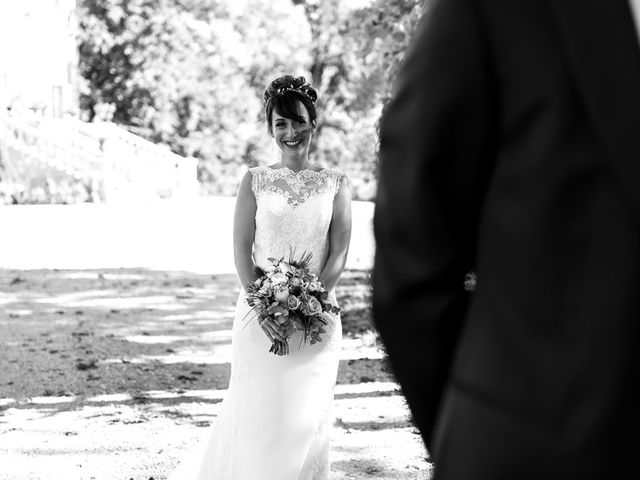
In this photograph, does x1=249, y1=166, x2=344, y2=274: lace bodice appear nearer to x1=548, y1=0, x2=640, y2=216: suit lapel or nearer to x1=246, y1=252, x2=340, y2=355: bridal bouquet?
x1=246, y1=252, x2=340, y2=355: bridal bouquet

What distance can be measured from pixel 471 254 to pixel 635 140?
356 mm

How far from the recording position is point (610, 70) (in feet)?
5.45

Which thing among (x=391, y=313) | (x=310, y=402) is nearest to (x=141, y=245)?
(x=310, y=402)

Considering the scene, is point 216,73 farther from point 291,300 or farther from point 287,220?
point 291,300

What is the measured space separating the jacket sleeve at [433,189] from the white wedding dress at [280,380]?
4180 mm

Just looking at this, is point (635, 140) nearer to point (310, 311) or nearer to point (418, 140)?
point (418, 140)

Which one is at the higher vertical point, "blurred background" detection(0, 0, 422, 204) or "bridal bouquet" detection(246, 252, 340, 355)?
"blurred background" detection(0, 0, 422, 204)

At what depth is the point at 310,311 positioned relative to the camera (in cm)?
582

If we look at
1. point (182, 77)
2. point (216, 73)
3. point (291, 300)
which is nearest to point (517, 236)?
point (291, 300)

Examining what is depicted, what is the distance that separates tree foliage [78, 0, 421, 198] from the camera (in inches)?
1502

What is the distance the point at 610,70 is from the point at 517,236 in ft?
0.95

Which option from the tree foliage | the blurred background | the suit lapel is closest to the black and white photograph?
the suit lapel

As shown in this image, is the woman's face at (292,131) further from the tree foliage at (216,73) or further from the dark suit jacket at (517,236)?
the tree foliage at (216,73)

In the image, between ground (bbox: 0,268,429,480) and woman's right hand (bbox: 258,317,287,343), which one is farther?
ground (bbox: 0,268,429,480)
